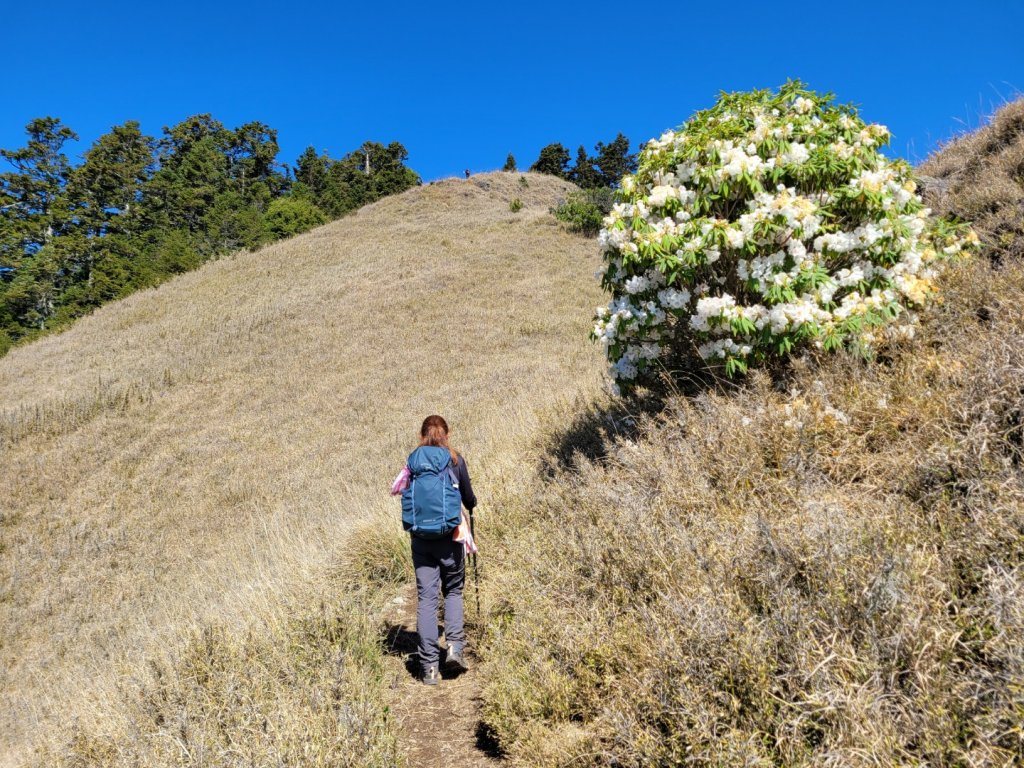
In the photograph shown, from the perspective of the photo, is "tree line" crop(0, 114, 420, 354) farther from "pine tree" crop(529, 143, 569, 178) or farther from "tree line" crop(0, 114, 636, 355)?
"pine tree" crop(529, 143, 569, 178)

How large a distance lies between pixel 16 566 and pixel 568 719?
35.6ft

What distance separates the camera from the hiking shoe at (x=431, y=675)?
13.0 ft

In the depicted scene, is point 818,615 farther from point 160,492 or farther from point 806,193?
point 160,492

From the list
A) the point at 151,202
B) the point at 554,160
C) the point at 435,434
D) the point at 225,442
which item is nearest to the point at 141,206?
A: the point at 151,202

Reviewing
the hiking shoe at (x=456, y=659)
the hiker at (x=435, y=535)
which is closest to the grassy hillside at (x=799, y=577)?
the hiking shoe at (x=456, y=659)

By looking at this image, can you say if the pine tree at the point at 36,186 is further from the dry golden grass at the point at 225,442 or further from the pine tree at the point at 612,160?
the pine tree at the point at 612,160

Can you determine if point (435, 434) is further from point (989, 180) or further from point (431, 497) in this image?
point (989, 180)

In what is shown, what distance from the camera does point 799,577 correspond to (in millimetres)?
2658

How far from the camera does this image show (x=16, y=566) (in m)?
9.67

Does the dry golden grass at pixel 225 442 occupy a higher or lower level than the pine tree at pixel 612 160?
lower

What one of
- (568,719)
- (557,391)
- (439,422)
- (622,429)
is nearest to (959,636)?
(568,719)

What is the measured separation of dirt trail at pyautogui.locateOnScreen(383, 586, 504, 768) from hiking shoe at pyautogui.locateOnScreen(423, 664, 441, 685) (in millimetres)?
37

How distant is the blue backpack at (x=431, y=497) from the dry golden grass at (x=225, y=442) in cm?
89

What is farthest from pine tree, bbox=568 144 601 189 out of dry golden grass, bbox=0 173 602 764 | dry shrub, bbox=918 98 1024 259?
dry shrub, bbox=918 98 1024 259
